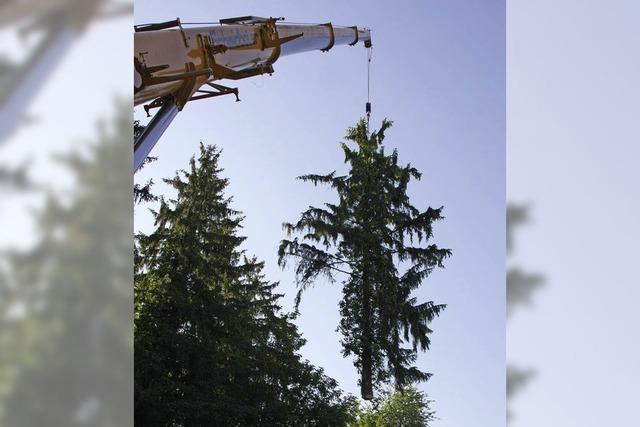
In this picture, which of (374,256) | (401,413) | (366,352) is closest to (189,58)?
(366,352)

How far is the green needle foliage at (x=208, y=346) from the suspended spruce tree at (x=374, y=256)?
1.06m

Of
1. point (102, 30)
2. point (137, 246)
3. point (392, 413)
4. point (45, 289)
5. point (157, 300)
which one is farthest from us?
point (392, 413)

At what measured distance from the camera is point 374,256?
1434cm

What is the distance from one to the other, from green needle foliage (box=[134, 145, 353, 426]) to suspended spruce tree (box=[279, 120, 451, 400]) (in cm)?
106

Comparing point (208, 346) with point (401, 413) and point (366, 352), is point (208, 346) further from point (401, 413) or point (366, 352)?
point (401, 413)

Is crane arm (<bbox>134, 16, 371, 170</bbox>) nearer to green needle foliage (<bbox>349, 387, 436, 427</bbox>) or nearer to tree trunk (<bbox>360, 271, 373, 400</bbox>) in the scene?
tree trunk (<bbox>360, 271, 373, 400</bbox>)

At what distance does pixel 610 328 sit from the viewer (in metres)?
1.01

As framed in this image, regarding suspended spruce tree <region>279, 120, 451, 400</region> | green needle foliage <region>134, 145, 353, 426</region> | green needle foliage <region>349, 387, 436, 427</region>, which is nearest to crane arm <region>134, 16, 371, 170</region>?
green needle foliage <region>134, 145, 353, 426</region>

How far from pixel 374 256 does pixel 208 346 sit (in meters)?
3.84

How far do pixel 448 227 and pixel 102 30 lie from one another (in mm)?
14287

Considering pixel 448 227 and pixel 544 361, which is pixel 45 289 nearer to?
pixel 544 361

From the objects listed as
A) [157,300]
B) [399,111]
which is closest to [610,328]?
[157,300]

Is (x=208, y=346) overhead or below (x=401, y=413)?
overhead

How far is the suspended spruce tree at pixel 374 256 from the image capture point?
13.3 metres
